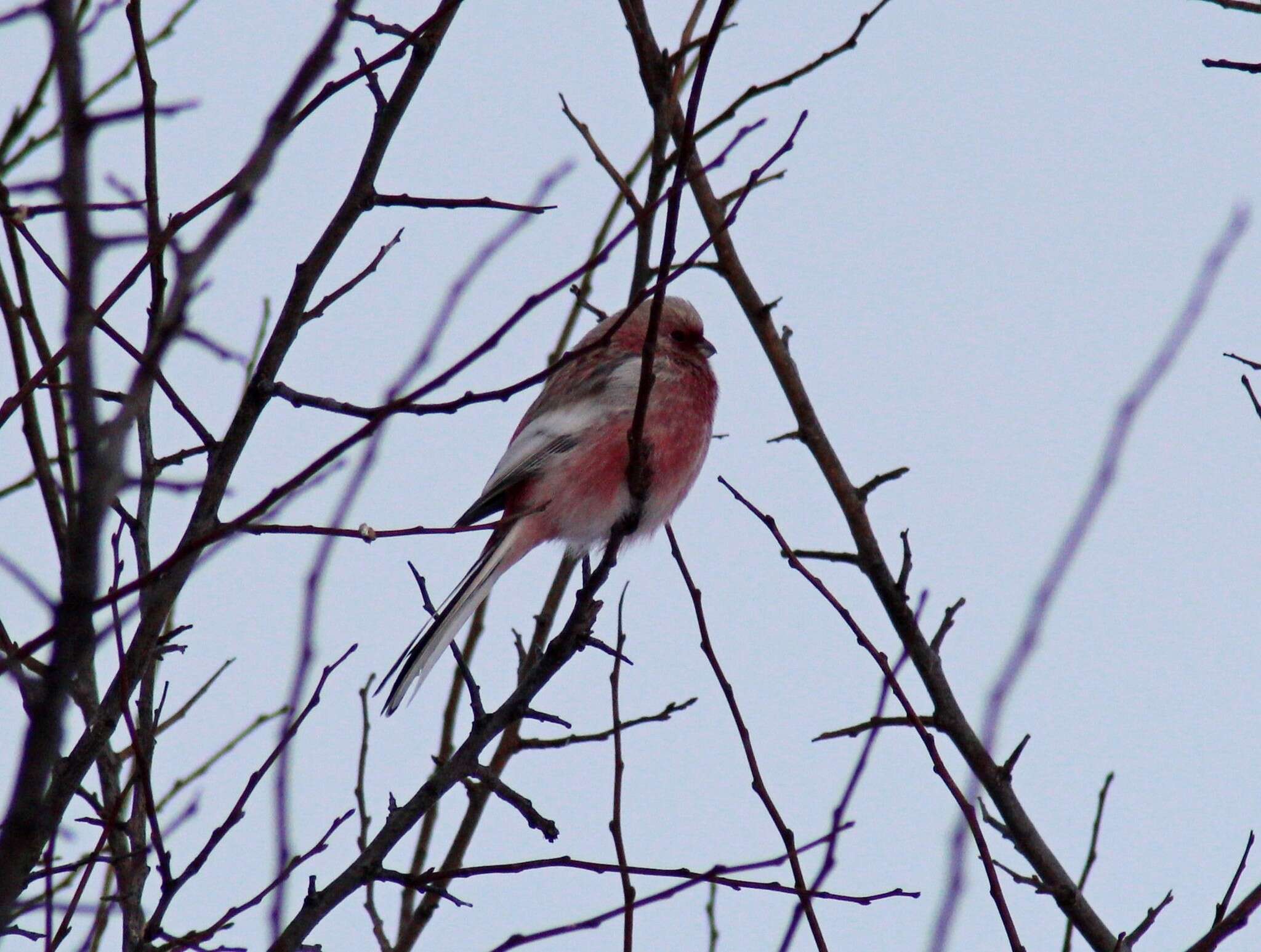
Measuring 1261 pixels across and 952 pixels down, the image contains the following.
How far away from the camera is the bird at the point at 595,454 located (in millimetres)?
5164

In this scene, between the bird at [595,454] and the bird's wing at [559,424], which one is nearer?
the bird at [595,454]

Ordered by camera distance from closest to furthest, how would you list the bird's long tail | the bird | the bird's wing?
1. the bird's long tail
2. the bird
3. the bird's wing

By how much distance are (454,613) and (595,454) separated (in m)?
1.01

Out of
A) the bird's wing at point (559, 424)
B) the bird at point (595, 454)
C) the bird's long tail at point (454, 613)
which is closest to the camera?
the bird's long tail at point (454, 613)

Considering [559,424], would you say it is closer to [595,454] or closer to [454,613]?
[595,454]

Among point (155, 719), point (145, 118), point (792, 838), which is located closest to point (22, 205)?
point (145, 118)

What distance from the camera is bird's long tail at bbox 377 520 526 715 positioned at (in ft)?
13.9

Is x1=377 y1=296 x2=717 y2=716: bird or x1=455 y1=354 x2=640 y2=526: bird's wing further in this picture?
x1=455 y1=354 x2=640 y2=526: bird's wing

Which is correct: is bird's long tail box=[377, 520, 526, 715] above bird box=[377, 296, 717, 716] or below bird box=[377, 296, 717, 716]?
below

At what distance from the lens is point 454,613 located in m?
4.54

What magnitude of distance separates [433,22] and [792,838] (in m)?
1.64

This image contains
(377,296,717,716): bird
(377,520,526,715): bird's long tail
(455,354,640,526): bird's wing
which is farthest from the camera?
(455,354,640,526): bird's wing

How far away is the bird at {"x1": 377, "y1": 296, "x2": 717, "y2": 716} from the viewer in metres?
5.16

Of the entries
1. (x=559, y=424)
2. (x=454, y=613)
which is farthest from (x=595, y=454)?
(x=454, y=613)
